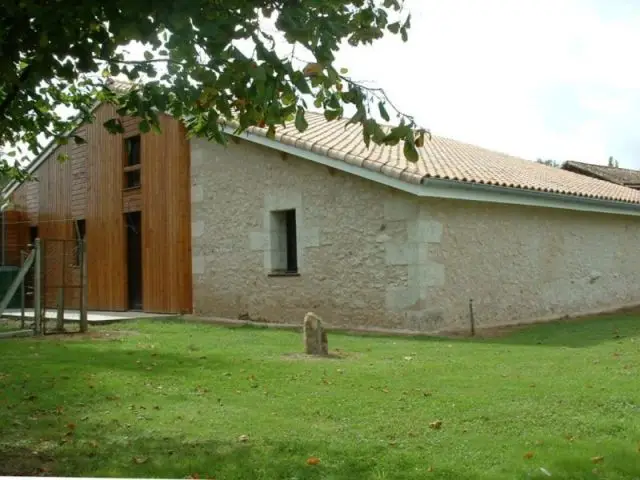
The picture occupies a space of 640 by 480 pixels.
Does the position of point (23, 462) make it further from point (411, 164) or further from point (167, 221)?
point (167, 221)

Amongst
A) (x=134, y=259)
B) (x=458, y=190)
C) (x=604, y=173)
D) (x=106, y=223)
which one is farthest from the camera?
(x=604, y=173)

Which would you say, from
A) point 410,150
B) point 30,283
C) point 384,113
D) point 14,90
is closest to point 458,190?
point 384,113

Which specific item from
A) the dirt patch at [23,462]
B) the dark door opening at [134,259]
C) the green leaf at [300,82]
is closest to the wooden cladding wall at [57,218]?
the dark door opening at [134,259]

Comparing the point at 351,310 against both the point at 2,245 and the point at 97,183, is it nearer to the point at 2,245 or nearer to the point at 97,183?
the point at 97,183

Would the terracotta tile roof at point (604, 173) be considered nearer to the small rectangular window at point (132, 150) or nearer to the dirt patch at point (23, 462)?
the small rectangular window at point (132, 150)

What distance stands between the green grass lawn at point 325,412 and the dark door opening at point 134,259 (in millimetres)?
7844

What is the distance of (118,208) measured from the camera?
18.7 m

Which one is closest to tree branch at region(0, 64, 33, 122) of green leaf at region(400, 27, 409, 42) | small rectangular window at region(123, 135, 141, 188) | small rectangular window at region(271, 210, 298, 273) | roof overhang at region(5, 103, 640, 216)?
green leaf at region(400, 27, 409, 42)

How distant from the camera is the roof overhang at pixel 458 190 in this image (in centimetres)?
1195

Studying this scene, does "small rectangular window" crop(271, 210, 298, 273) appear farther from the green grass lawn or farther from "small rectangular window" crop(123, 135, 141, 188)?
"small rectangular window" crop(123, 135, 141, 188)

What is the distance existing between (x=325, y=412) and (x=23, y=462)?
239 centimetres

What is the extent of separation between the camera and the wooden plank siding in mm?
16859

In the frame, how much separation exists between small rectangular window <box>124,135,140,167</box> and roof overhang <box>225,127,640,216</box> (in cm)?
443

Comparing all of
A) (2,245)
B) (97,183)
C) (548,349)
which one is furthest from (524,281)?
(2,245)
